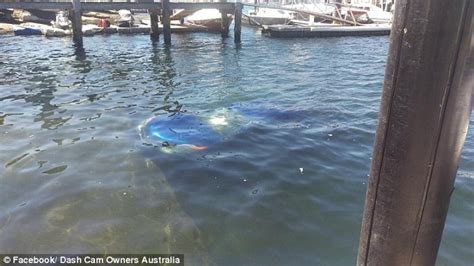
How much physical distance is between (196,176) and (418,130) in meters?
4.92

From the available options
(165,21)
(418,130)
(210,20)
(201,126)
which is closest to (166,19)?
(165,21)

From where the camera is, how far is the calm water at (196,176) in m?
4.95

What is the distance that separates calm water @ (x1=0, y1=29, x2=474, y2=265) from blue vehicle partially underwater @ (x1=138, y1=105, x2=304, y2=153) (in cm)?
19

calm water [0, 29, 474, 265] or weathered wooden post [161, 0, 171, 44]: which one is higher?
weathered wooden post [161, 0, 171, 44]

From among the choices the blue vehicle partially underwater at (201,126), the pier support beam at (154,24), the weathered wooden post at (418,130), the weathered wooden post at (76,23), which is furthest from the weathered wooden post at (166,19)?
the weathered wooden post at (418,130)

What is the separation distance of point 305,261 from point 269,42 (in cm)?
2434

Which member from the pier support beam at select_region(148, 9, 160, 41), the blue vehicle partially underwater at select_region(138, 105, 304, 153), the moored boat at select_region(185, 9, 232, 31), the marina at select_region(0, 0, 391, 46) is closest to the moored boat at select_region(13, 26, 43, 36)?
the marina at select_region(0, 0, 391, 46)

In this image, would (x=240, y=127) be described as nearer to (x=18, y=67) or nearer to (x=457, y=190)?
(x=457, y=190)

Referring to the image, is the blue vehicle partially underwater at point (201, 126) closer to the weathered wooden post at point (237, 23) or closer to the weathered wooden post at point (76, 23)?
the weathered wooden post at point (76, 23)

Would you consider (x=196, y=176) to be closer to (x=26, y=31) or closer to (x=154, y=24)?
(x=154, y=24)

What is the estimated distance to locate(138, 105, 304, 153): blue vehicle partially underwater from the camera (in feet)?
26.4

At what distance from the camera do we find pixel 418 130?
6.90 ft

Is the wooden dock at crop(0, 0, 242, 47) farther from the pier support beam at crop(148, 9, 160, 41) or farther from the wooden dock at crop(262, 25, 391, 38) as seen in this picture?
the wooden dock at crop(262, 25, 391, 38)

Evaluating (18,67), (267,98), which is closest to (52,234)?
(267,98)
